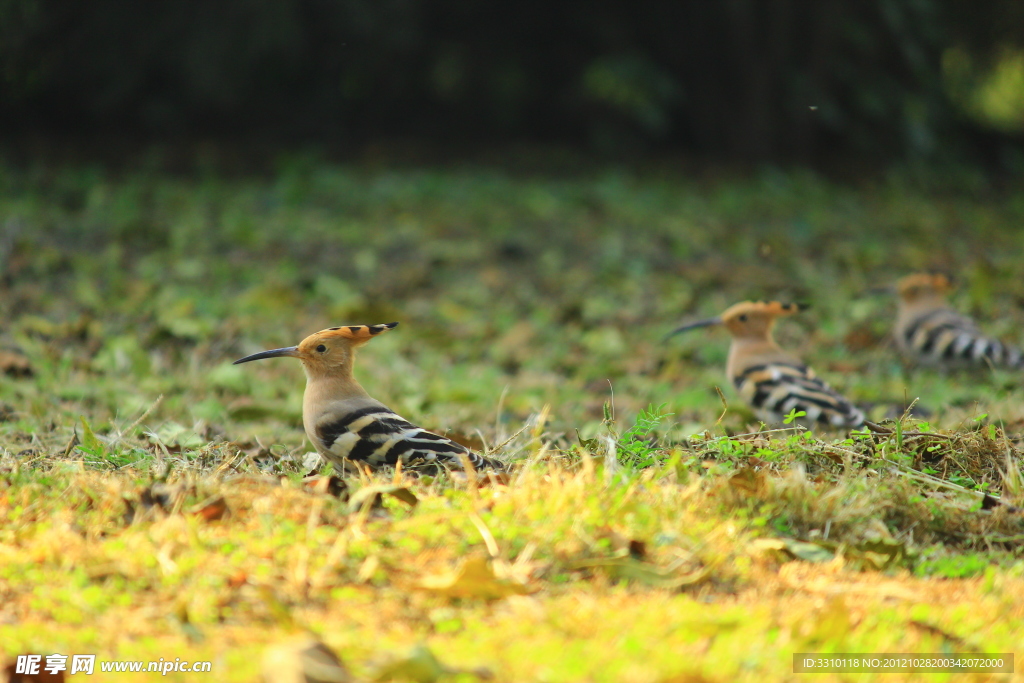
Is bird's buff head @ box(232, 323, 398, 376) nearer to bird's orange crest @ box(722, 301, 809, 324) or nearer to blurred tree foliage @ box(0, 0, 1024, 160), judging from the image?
bird's orange crest @ box(722, 301, 809, 324)

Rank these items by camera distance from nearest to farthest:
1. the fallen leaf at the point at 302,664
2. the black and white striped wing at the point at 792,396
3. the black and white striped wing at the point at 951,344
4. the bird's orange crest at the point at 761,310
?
the fallen leaf at the point at 302,664, the black and white striped wing at the point at 792,396, the bird's orange crest at the point at 761,310, the black and white striped wing at the point at 951,344

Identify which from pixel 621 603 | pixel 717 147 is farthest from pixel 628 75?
pixel 621 603

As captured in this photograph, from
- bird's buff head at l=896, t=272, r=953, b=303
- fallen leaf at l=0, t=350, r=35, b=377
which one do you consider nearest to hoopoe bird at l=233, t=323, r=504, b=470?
fallen leaf at l=0, t=350, r=35, b=377

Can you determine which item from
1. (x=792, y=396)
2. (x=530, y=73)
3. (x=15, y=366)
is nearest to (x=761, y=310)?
(x=792, y=396)

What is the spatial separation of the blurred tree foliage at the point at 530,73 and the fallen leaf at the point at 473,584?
10079mm

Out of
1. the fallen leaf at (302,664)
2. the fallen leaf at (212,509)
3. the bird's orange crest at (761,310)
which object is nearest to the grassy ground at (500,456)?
the fallen leaf at (212,509)

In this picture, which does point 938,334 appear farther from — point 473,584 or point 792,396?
point 473,584

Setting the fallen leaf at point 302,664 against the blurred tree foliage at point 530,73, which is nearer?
the fallen leaf at point 302,664

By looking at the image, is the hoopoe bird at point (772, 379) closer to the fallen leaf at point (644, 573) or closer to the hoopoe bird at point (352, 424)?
the hoopoe bird at point (352, 424)

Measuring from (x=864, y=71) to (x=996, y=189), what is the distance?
2358mm

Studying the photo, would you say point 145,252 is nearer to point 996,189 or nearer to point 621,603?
point 621,603

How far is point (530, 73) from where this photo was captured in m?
13.8

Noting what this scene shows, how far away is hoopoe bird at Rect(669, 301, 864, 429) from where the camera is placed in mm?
4598

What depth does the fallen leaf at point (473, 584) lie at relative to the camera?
2285 millimetres
